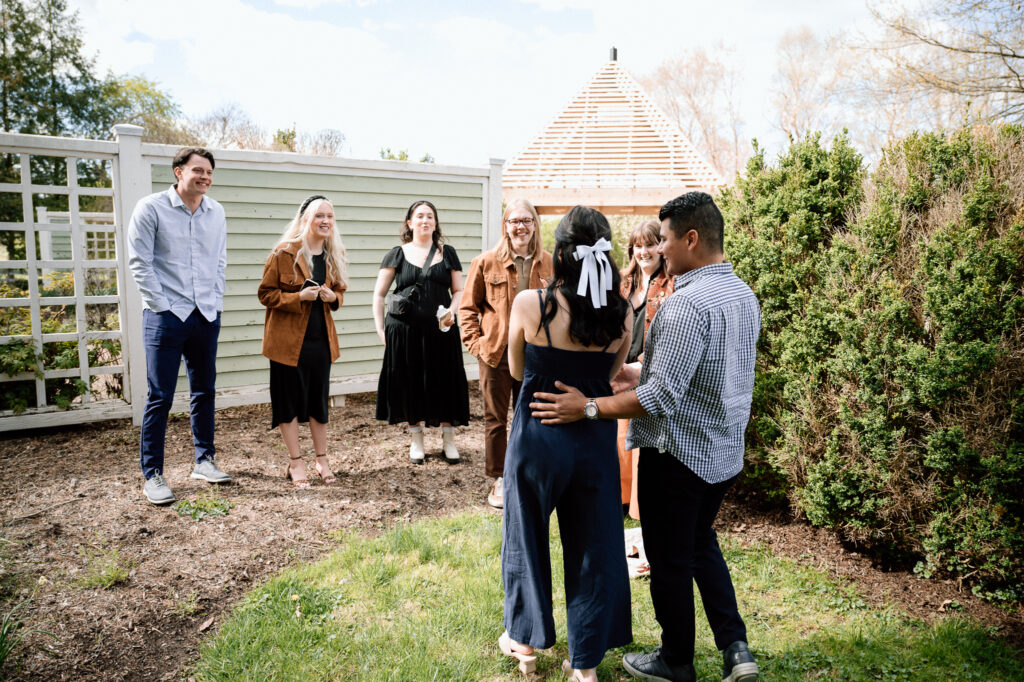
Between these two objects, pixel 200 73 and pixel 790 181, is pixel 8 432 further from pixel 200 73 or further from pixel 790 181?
pixel 200 73

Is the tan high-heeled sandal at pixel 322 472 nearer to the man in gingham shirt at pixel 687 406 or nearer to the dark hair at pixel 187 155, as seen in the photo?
the dark hair at pixel 187 155

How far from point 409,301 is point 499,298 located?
1.20m

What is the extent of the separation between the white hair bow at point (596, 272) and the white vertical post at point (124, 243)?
5360mm

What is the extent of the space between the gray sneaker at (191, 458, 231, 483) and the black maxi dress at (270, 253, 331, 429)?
2.05 ft

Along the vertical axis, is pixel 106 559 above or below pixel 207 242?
below

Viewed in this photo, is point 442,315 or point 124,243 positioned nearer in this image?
point 442,315

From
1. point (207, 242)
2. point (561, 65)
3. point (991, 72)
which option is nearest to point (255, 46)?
point (561, 65)

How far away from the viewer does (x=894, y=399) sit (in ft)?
11.0

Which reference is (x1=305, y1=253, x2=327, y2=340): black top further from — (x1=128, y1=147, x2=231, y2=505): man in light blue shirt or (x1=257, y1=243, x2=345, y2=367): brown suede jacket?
(x1=128, y1=147, x2=231, y2=505): man in light blue shirt

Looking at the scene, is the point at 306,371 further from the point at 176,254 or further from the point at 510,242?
the point at 510,242

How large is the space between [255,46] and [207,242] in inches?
3917

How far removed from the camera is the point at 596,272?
7.63 ft

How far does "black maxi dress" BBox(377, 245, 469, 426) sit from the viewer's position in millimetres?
5227

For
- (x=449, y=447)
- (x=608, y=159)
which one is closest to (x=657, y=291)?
(x=449, y=447)
